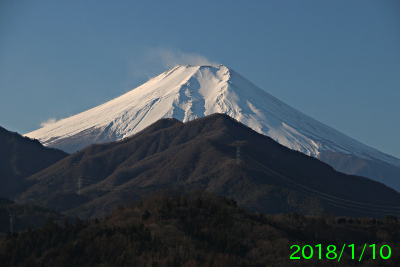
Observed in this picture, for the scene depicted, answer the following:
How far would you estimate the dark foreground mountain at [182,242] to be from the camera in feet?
193

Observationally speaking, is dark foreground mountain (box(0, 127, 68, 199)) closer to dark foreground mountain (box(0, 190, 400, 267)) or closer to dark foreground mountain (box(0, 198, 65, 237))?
dark foreground mountain (box(0, 198, 65, 237))

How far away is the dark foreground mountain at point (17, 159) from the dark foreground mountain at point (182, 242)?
8780cm

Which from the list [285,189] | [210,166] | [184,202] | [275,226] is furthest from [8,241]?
[210,166]

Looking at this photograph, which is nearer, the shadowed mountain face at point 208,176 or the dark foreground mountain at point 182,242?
the dark foreground mountain at point 182,242

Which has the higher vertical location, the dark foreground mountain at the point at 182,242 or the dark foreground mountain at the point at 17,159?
the dark foreground mountain at the point at 17,159

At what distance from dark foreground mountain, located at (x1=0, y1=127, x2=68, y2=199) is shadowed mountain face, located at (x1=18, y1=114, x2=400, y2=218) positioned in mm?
3951

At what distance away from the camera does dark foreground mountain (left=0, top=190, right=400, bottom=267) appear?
58.8 meters

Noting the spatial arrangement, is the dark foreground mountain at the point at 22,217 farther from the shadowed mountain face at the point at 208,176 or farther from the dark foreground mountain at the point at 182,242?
the dark foreground mountain at the point at 182,242

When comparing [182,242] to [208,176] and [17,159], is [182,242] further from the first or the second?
[17,159]

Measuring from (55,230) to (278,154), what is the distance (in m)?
107

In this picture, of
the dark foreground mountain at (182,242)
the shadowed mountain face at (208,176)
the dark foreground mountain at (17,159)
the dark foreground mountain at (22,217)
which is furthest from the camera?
the dark foreground mountain at (17,159)

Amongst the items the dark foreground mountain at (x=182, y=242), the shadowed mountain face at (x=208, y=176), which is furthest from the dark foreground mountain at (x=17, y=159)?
the dark foreground mountain at (x=182, y=242)

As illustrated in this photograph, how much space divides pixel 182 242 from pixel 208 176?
289 feet

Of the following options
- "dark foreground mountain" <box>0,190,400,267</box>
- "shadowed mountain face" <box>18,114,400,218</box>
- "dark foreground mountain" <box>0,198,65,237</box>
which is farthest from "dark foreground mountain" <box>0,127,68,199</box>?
"dark foreground mountain" <box>0,190,400,267</box>
